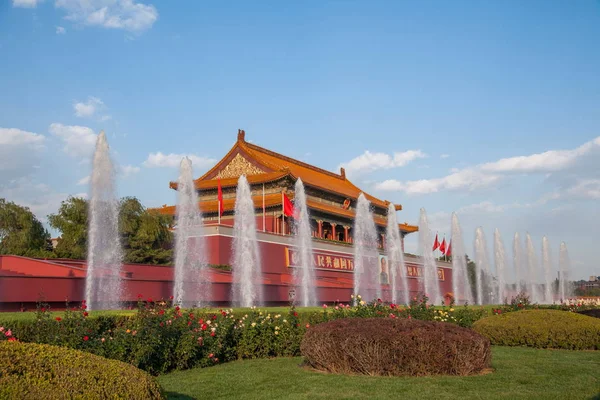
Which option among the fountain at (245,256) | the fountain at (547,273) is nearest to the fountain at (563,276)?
the fountain at (547,273)

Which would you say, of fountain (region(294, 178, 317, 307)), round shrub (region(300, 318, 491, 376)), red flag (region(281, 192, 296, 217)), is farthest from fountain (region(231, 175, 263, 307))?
round shrub (region(300, 318, 491, 376))

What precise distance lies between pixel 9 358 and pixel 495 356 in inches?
302

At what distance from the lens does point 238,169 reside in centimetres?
3269

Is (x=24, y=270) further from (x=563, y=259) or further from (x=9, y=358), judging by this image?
(x=563, y=259)

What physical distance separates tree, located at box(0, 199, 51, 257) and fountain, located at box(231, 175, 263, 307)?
7228 mm

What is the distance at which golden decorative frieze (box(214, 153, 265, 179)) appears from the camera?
32.1m

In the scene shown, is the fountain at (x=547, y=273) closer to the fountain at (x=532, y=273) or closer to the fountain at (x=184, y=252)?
the fountain at (x=532, y=273)

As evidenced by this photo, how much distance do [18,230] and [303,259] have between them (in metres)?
11.6

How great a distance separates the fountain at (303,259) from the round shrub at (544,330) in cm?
1229

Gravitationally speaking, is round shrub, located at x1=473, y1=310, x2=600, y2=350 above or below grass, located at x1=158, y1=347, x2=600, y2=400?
above

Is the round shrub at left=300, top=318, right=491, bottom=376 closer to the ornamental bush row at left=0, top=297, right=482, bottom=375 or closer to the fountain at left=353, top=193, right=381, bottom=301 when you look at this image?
the ornamental bush row at left=0, top=297, right=482, bottom=375

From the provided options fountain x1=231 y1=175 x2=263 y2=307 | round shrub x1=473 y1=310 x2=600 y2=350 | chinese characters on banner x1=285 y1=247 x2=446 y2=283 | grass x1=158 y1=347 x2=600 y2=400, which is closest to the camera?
grass x1=158 y1=347 x2=600 y2=400

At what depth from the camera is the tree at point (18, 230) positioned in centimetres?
2208

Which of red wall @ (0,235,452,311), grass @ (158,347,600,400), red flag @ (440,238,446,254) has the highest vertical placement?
red flag @ (440,238,446,254)
